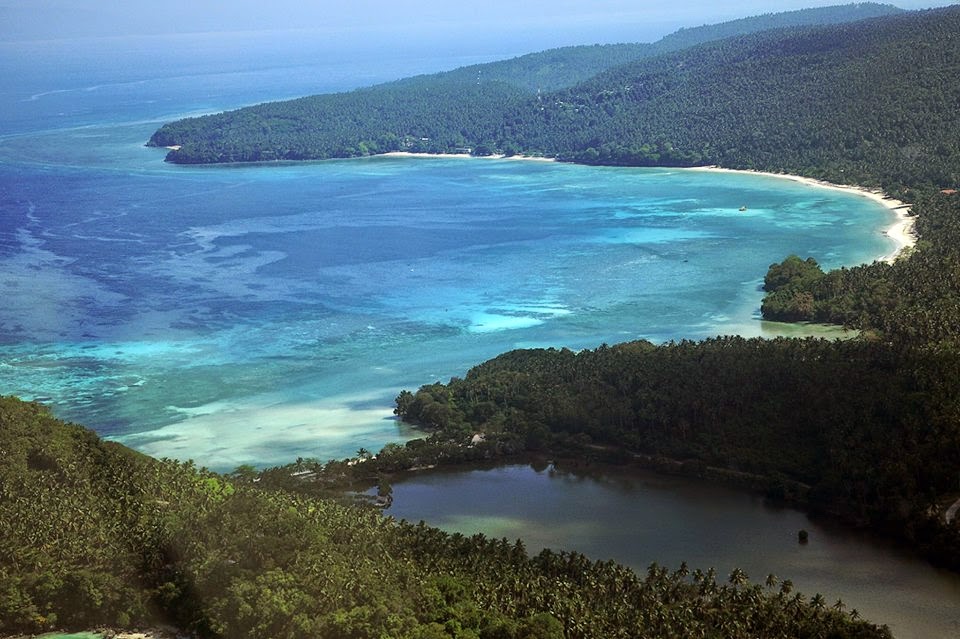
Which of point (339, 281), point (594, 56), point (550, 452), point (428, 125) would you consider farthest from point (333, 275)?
point (594, 56)

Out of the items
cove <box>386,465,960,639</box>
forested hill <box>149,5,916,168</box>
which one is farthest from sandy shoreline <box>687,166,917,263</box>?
cove <box>386,465,960,639</box>

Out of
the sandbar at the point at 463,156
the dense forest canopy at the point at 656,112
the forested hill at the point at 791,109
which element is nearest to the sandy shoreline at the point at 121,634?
the forested hill at the point at 791,109

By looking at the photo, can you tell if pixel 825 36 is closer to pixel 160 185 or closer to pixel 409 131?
pixel 409 131

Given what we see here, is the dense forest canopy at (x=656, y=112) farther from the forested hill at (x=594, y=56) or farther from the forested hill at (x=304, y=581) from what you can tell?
the forested hill at (x=304, y=581)

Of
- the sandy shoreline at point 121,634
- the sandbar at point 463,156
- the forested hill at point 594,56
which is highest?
the forested hill at point 594,56

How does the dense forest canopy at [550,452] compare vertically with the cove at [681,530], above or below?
above

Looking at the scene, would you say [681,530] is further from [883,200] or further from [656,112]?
[656,112]
